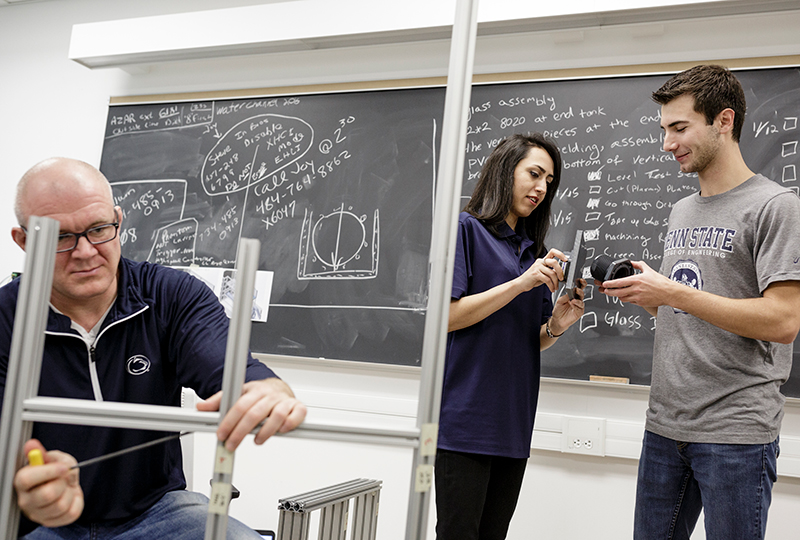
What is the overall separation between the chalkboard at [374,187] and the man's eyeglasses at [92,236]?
1456mm

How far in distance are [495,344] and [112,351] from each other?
90cm

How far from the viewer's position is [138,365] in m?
1.22

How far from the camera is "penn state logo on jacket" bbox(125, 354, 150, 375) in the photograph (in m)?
1.22

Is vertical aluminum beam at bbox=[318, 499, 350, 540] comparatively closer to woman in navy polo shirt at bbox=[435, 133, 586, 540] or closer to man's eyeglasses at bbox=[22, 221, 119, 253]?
woman in navy polo shirt at bbox=[435, 133, 586, 540]

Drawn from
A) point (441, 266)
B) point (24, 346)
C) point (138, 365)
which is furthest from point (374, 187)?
point (24, 346)

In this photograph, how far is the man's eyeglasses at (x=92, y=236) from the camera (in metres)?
1.14

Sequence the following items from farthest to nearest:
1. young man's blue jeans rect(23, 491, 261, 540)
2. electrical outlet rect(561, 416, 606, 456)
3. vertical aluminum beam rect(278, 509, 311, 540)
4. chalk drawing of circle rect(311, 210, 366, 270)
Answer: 1. chalk drawing of circle rect(311, 210, 366, 270)
2. electrical outlet rect(561, 416, 606, 456)
3. vertical aluminum beam rect(278, 509, 311, 540)
4. young man's blue jeans rect(23, 491, 261, 540)

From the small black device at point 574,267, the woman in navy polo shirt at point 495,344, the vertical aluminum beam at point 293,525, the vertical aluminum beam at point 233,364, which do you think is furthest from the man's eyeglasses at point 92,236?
the small black device at point 574,267

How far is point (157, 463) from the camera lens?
1.18 m

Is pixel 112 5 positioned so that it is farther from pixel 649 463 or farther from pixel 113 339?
pixel 649 463

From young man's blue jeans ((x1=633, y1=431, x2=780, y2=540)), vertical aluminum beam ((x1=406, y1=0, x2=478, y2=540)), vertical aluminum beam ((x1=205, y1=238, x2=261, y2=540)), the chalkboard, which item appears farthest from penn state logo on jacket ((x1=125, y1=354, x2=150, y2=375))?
the chalkboard

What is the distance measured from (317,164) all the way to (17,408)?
6.86ft

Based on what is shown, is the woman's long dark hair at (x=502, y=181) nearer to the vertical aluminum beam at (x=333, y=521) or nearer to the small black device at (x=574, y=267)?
the small black device at (x=574, y=267)

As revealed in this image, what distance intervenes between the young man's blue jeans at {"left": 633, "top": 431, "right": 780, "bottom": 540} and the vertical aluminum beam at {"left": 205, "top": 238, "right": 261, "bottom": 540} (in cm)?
109
